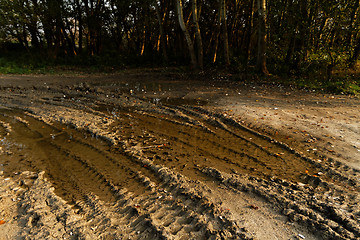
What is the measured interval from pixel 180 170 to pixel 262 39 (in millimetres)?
10782

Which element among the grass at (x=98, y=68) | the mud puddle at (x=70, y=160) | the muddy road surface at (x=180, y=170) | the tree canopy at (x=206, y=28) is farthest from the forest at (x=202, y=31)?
the mud puddle at (x=70, y=160)

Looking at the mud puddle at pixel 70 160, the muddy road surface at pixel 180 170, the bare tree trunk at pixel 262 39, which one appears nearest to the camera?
the muddy road surface at pixel 180 170

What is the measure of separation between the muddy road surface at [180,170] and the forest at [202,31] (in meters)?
4.46

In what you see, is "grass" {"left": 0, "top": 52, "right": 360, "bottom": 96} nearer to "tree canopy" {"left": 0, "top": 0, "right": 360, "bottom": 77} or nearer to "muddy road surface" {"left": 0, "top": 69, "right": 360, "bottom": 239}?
"tree canopy" {"left": 0, "top": 0, "right": 360, "bottom": 77}

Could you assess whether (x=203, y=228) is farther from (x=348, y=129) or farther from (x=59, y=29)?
(x=59, y=29)

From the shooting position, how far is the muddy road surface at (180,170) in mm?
3047

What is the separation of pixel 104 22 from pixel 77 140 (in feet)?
67.8

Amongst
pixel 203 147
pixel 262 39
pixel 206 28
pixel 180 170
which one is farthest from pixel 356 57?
pixel 180 170

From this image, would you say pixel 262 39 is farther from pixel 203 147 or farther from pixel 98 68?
pixel 98 68

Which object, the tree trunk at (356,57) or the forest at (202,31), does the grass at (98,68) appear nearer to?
the forest at (202,31)

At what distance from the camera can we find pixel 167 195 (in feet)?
11.9

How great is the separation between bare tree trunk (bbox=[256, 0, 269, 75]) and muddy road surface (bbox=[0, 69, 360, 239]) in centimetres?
483

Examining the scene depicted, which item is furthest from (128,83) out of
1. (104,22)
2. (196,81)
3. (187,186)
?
(104,22)

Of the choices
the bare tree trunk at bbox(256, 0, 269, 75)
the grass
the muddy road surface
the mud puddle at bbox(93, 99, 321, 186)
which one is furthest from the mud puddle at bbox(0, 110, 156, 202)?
the bare tree trunk at bbox(256, 0, 269, 75)
